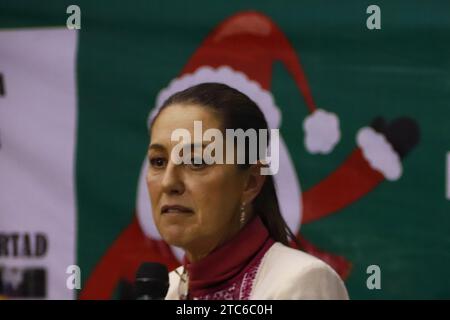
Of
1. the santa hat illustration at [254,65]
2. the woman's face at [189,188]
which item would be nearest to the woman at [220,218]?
the woman's face at [189,188]

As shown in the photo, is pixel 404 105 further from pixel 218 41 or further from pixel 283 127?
pixel 218 41

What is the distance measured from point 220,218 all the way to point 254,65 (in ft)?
2.87

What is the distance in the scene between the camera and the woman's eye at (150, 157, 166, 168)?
112cm

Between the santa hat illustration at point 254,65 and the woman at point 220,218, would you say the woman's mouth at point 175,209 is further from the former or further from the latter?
the santa hat illustration at point 254,65

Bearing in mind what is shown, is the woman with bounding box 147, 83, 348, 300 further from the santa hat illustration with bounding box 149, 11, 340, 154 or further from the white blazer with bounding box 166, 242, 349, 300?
the santa hat illustration with bounding box 149, 11, 340, 154

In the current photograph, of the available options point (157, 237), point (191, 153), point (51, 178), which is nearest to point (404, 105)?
point (157, 237)

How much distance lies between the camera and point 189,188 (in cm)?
110

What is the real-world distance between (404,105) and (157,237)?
0.59m

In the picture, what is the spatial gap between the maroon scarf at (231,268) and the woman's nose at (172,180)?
0.31 feet

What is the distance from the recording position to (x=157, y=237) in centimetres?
194

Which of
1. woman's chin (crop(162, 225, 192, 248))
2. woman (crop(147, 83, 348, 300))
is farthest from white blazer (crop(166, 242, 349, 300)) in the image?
woman's chin (crop(162, 225, 192, 248))

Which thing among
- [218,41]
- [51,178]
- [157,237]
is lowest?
[157,237]

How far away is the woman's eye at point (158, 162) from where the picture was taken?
1.12 meters

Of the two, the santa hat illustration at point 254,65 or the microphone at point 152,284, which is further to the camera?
the santa hat illustration at point 254,65
